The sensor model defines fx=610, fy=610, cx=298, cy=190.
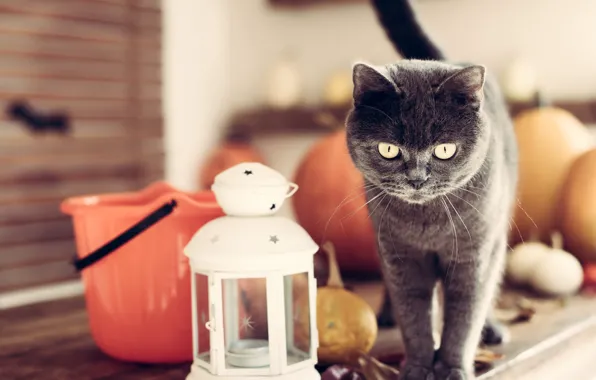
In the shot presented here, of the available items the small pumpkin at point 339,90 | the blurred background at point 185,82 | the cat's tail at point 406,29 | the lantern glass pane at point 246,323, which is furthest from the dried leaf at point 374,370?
the small pumpkin at point 339,90

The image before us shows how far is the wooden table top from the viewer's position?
2.53 ft

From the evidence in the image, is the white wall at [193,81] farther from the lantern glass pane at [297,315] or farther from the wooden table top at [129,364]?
the lantern glass pane at [297,315]

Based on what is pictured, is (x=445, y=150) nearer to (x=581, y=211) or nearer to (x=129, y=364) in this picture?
(x=129, y=364)

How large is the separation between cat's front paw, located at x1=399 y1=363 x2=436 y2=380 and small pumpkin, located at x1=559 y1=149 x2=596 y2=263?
2.16 feet

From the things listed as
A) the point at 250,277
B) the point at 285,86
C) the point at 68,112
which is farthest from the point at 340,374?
the point at 285,86

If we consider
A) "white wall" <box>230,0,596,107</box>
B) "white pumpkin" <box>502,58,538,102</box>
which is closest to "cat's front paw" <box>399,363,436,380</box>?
"white wall" <box>230,0,596,107</box>

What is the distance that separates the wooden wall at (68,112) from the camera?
1517 mm

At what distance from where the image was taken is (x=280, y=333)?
25.6 inches

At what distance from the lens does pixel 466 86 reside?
656mm

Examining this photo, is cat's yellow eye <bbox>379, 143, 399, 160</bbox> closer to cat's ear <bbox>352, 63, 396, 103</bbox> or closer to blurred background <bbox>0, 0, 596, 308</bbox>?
cat's ear <bbox>352, 63, 396, 103</bbox>

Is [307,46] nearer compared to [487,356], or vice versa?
[487,356]

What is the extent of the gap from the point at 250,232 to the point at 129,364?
294 millimetres

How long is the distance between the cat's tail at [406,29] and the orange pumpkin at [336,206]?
29 centimetres

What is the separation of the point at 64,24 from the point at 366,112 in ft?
4.13
